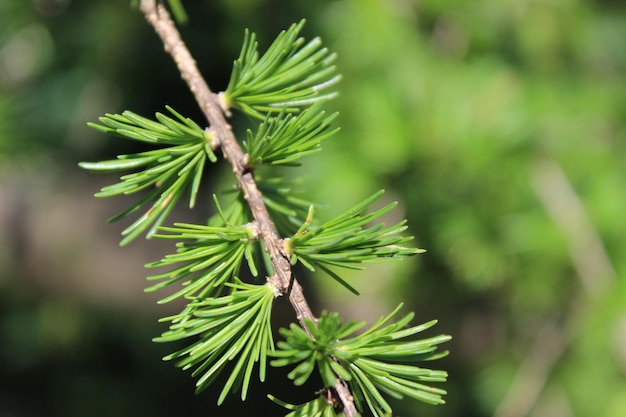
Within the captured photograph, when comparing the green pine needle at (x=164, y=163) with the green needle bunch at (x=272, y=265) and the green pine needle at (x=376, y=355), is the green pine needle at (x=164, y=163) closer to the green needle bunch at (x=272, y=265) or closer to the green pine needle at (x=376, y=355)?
the green needle bunch at (x=272, y=265)

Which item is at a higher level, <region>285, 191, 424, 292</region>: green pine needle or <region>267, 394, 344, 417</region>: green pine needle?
<region>285, 191, 424, 292</region>: green pine needle

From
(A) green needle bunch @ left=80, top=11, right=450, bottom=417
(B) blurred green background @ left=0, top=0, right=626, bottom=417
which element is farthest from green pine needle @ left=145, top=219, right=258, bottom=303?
(B) blurred green background @ left=0, top=0, right=626, bottom=417

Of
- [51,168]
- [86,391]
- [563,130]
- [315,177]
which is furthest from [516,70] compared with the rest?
[86,391]

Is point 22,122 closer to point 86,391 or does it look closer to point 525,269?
point 525,269

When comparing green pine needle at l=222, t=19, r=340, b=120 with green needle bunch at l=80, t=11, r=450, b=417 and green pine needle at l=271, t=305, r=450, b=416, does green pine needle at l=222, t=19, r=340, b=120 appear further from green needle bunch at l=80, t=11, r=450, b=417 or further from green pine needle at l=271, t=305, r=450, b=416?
green pine needle at l=271, t=305, r=450, b=416

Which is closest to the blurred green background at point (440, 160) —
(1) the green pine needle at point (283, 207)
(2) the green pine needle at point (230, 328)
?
(1) the green pine needle at point (283, 207)

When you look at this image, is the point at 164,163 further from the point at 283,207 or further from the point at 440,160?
the point at 440,160

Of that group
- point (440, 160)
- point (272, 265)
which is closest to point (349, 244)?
point (272, 265)
